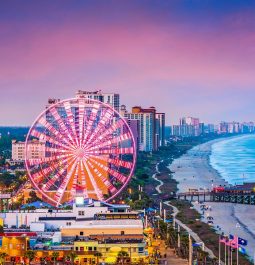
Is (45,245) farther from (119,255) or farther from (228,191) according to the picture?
(228,191)

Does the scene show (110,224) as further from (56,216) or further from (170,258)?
(56,216)

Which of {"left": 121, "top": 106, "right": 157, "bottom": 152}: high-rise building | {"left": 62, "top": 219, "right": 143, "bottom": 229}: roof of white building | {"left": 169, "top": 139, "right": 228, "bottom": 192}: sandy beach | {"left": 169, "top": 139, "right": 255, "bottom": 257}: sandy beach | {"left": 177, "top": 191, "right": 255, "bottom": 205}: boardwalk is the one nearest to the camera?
{"left": 62, "top": 219, "right": 143, "bottom": 229}: roof of white building

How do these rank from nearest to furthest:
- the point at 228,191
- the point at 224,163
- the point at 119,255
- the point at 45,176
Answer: the point at 119,255, the point at 45,176, the point at 228,191, the point at 224,163

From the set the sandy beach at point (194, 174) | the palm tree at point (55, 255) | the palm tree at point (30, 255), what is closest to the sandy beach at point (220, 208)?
the sandy beach at point (194, 174)

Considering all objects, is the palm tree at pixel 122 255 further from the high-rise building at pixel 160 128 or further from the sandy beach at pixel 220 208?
the high-rise building at pixel 160 128

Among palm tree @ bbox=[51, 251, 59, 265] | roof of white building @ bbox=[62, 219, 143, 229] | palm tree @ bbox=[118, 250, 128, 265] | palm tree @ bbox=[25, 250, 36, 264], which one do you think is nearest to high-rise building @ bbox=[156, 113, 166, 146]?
roof of white building @ bbox=[62, 219, 143, 229]

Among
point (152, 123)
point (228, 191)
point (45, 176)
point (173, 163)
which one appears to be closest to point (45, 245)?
point (45, 176)

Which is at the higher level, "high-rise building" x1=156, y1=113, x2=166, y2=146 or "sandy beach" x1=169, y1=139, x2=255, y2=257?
"high-rise building" x1=156, y1=113, x2=166, y2=146

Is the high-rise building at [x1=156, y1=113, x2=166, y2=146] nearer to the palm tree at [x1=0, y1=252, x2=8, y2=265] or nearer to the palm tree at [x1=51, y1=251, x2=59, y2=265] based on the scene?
the palm tree at [x1=51, y1=251, x2=59, y2=265]
